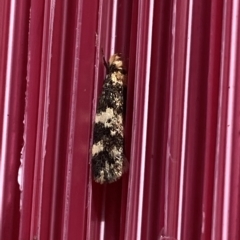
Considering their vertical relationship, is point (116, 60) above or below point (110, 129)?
above

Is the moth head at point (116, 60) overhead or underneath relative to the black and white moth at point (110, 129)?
overhead

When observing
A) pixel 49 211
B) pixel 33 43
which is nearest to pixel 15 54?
pixel 33 43

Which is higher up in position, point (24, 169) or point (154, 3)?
point (154, 3)

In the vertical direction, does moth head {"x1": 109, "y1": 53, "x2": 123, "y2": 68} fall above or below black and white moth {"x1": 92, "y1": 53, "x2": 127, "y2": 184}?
above

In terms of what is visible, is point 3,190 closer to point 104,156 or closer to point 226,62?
point 104,156
